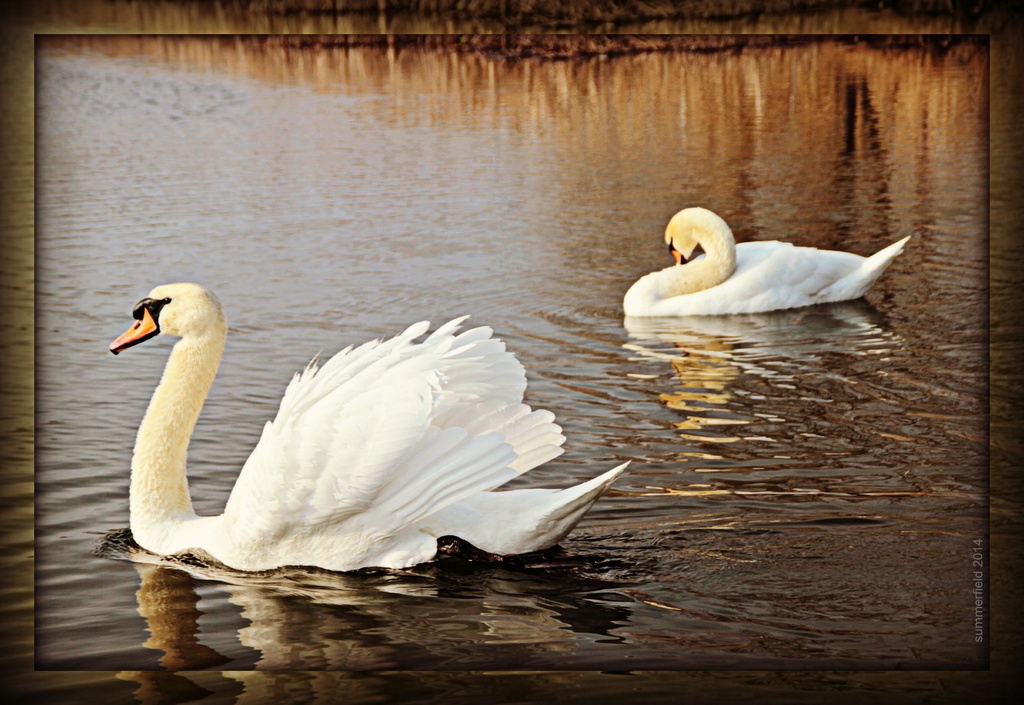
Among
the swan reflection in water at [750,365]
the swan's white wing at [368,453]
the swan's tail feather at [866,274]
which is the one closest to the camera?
the swan's white wing at [368,453]

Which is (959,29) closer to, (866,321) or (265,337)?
(866,321)

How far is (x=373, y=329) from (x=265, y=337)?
1.32ft

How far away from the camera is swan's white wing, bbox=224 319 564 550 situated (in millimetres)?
4578

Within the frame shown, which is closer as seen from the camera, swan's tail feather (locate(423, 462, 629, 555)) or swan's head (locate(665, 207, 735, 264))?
swan's tail feather (locate(423, 462, 629, 555))

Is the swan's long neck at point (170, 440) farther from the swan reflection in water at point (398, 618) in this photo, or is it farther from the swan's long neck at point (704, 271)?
the swan's long neck at point (704, 271)

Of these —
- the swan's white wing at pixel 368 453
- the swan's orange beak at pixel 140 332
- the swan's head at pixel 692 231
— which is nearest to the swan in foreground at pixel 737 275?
the swan's head at pixel 692 231

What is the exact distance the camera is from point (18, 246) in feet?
16.5

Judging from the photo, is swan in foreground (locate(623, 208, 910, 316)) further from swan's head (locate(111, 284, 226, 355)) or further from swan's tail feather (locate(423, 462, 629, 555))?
swan's head (locate(111, 284, 226, 355))

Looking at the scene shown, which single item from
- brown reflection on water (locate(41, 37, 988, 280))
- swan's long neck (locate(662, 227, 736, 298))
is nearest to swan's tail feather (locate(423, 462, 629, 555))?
brown reflection on water (locate(41, 37, 988, 280))

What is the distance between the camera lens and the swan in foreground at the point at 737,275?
248 inches

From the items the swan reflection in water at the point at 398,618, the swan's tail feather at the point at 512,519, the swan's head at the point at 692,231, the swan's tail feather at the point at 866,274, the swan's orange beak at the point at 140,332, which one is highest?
the swan's head at the point at 692,231

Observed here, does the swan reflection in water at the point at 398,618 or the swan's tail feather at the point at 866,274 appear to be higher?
the swan's tail feather at the point at 866,274

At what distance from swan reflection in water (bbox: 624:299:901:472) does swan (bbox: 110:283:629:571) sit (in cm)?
89

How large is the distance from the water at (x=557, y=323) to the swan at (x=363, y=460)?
135mm
